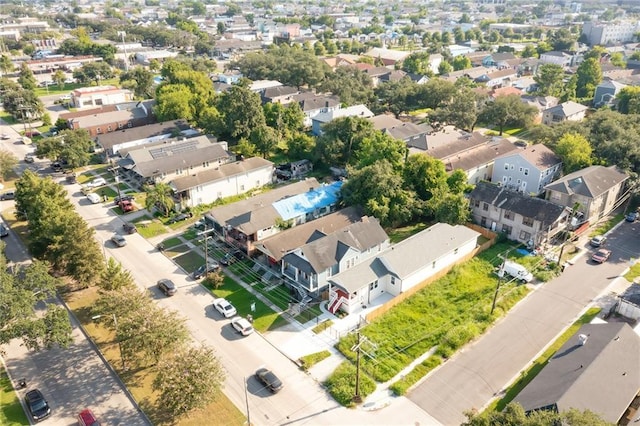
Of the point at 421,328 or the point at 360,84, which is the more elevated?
the point at 360,84

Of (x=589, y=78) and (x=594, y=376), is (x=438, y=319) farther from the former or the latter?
(x=589, y=78)

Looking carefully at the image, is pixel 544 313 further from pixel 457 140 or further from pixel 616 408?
pixel 457 140

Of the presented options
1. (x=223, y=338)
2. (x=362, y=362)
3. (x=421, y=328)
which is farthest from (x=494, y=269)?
(x=223, y=338)

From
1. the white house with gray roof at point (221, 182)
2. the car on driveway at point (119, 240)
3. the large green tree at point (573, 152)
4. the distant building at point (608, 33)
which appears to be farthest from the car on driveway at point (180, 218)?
the distant building at point (608, 33)

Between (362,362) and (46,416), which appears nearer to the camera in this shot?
(46,416)

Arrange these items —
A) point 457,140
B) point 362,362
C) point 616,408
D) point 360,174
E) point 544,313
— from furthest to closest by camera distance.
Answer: point 457,140 < point 360,174 < point 544,313 < point 362,362 < point 616,408

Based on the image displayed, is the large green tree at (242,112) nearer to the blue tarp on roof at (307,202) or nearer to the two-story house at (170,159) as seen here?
the two-story house at (170,159)

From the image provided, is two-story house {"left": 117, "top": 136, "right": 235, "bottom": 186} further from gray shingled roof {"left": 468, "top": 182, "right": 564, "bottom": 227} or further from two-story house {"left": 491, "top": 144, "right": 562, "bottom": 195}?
two-story house {"left": 491, "top": 144, "right": 562, "bottom": 195}
